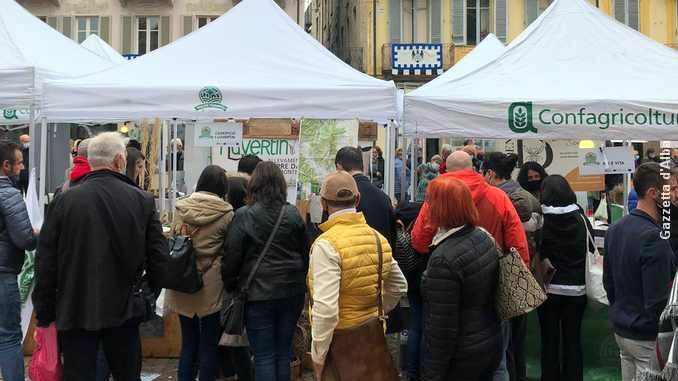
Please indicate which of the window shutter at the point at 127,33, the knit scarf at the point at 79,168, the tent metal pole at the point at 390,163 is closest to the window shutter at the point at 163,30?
the window shutter at the point at 127,33

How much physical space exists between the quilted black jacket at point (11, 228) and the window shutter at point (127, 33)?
24.2 m

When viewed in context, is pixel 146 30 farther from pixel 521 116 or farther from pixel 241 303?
pixel 241 303

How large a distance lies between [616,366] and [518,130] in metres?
2.10

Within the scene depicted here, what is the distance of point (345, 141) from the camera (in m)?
6.73

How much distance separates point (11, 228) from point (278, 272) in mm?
1777

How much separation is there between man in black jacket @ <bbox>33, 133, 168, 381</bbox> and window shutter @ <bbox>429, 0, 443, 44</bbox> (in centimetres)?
2414

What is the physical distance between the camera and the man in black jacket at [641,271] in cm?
345

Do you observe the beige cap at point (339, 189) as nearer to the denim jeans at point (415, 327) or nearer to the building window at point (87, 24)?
the denim jeans at point (415, 327)

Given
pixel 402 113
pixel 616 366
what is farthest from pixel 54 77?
pixel 616 366

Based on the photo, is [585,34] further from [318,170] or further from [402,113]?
[318,170]

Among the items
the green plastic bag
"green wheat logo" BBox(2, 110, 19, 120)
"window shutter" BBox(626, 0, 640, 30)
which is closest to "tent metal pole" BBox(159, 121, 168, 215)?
"green wheat logo" BBox(2, 110, 19, 120)

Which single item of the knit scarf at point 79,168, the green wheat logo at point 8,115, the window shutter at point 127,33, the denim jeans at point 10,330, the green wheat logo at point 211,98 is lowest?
the denim jeans at point 10,330

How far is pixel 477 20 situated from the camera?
26.7 metres

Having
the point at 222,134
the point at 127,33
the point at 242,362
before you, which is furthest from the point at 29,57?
the point at 127,33
